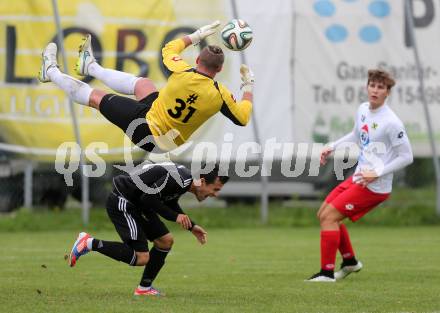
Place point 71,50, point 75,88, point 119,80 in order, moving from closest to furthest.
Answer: point 75,88, point 119,80, point 71,50

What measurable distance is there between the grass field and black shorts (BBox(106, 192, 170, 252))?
1.62 feet

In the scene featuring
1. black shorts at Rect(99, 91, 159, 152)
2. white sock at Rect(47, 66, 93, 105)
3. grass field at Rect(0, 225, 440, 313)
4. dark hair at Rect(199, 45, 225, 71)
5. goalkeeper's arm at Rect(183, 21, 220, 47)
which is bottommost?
grass field at Rect(0, 225, 440, 313)

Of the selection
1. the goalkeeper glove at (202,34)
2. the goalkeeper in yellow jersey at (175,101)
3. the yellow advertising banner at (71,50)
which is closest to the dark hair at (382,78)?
the goalkeeper in yellow jersey at (175,101)

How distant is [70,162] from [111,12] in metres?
2.62

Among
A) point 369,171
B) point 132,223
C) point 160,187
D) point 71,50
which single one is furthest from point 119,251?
point 71,50

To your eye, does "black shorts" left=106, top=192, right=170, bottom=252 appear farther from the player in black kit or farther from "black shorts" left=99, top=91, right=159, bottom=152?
"black shorts" left=99, top=91, right=159, bottom=152

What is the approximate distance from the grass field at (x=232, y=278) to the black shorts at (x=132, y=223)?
495 mm

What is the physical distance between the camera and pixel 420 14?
17891 mm

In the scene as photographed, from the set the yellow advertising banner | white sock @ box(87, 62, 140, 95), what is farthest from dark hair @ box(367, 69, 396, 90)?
the yellow advertising banner

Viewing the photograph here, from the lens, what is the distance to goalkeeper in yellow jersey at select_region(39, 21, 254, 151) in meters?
Answer: 9.27

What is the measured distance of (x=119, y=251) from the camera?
28.5 ft

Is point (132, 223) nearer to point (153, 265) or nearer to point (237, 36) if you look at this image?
point (153, 265)

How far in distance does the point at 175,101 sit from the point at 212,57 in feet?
1.76

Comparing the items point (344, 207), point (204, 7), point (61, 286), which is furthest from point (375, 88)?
point (204, 7)
